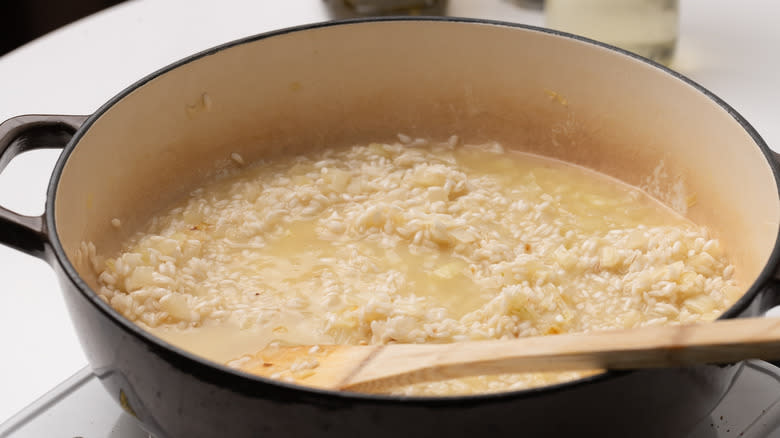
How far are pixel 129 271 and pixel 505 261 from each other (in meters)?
0.57

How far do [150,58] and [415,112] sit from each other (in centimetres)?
79

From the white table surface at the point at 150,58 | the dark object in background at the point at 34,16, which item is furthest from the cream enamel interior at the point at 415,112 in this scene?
the dark object in background at the point at 34,16

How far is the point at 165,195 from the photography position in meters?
1.57

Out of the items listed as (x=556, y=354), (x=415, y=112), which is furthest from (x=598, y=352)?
(x=415, y=112)

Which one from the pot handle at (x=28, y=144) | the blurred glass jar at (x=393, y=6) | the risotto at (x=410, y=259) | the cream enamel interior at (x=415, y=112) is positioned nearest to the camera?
Result: the pot handle at (x=28, y=144)

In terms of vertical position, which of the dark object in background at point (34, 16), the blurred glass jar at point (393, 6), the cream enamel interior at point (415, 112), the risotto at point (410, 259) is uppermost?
the dark object in background at point (34, 16)

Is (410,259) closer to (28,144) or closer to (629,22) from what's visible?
(28,144)

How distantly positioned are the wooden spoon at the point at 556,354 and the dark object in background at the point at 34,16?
2877 millimetres

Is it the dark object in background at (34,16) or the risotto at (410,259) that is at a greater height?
the dark object in background at (34,16)

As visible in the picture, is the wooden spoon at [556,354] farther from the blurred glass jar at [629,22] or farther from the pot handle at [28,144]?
the blurred glass jar at [629,22]

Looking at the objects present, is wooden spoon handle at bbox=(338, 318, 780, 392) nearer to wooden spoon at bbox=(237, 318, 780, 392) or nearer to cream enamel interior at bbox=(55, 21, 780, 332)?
wooden spoon at bbox=(237, 318, 780, 392)

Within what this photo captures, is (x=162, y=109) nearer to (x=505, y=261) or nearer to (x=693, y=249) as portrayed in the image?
(x=505, y=261)

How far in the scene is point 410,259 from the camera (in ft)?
4.50

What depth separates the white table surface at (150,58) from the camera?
5.26 feet
